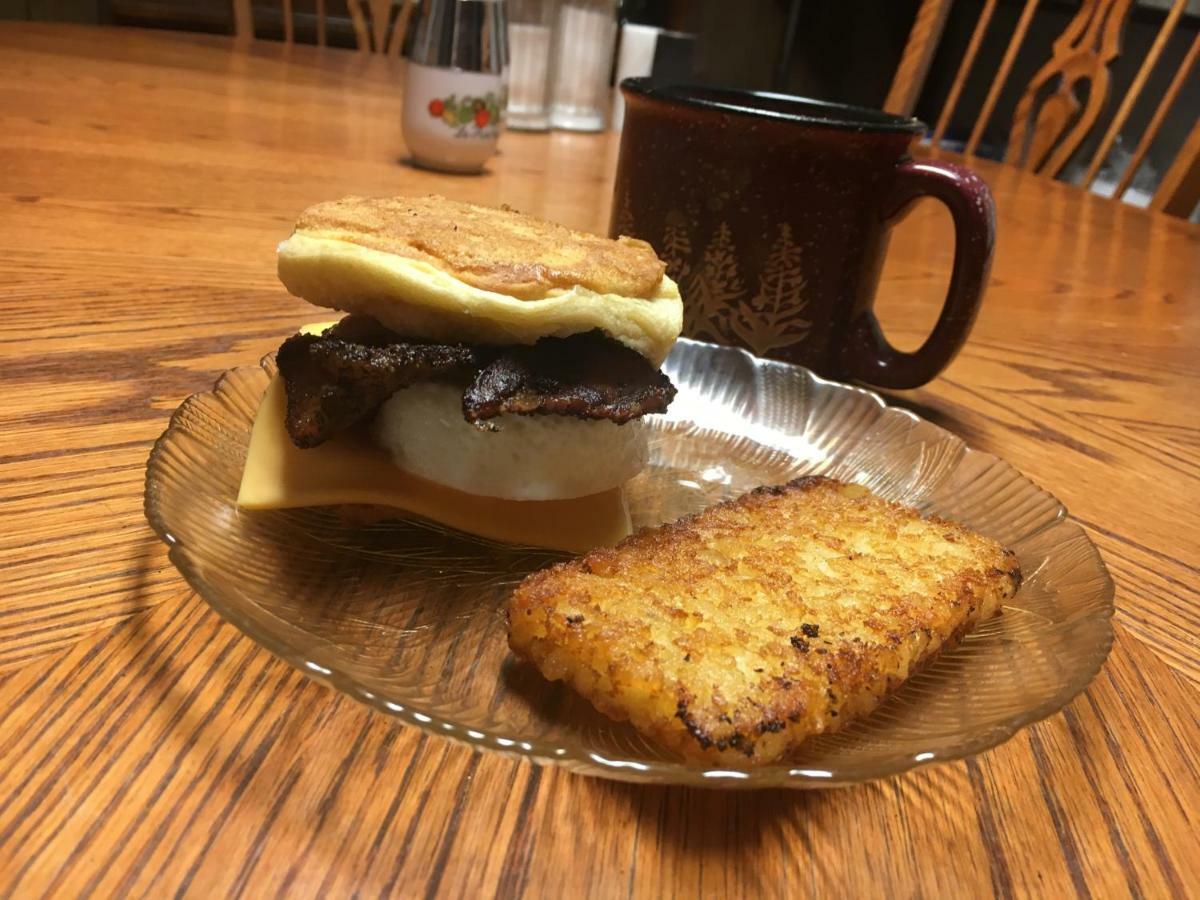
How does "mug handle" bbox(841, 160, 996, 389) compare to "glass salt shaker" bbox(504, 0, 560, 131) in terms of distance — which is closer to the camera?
"mug handle" bbox(841, 160, 996, 389)

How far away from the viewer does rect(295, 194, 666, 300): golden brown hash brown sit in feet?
2.37

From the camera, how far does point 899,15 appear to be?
5.14 meters

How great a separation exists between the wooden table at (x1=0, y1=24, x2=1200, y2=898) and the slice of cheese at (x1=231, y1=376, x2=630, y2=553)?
102mm

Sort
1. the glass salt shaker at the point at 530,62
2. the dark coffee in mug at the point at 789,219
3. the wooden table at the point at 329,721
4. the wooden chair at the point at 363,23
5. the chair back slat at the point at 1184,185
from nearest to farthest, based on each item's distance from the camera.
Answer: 1. the wooden table at the point at 329,721
2. the dark coffee in mug at the point at 789,219
3. the glass salt shaker at the point at 530,62
4. the chair back slat at the point at 1184,185
5. the wooden chair at the point at 363,23

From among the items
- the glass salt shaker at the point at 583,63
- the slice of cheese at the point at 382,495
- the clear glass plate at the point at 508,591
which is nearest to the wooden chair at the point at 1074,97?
the glass salt shaker at the point at 583,63

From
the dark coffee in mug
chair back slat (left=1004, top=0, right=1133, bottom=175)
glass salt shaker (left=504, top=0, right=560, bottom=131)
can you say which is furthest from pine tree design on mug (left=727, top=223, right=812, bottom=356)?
chair back slat (left=1004, top=0, right=1133, bottom=175)

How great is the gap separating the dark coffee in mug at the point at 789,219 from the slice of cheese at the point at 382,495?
1.35 feet

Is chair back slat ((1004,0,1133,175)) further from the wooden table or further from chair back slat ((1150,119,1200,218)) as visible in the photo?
the wooden table

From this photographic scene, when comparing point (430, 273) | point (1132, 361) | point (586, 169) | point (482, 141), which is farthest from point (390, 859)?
point (586, 169)

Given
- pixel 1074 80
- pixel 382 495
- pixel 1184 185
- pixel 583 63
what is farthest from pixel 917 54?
pixel 382 495

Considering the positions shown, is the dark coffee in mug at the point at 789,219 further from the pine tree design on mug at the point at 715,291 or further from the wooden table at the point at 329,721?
the wooden table at the point at 329,721

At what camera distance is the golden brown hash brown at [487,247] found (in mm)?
723

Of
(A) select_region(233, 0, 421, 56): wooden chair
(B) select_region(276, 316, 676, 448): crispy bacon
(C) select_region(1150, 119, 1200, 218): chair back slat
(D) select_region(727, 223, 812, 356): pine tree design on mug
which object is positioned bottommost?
(A) select_region(233, 0, 421, 56): wooden chair

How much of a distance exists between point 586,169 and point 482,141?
0.34 m
